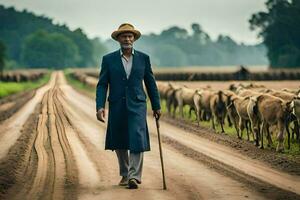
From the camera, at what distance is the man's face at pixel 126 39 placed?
8914mm

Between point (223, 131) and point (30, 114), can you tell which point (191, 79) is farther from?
point (223, 131)

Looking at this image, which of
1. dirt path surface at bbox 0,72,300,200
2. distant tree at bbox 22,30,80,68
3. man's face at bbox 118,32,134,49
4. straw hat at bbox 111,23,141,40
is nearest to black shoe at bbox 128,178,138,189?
dirt path surface at bbox 0,72,300,200

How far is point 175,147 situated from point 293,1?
72192 millimetres

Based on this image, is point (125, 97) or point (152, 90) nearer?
point (125, 97)

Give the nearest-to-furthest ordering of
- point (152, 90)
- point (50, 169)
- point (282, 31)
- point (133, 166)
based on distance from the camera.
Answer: point (133, 166)
point (152, 90)
point (50, 169)
point (282, 31)

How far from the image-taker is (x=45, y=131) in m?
16.9

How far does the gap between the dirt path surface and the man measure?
2.01ft

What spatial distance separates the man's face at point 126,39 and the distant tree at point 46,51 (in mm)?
155504

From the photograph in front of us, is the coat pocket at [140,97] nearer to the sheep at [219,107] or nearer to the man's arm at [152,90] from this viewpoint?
the man's arm at [152,90]

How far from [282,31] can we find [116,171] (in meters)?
73.0

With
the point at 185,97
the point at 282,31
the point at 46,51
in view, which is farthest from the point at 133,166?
the point at 46,51

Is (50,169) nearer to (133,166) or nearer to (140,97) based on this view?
(133,166)

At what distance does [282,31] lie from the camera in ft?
263

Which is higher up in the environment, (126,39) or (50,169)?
(126,39)
